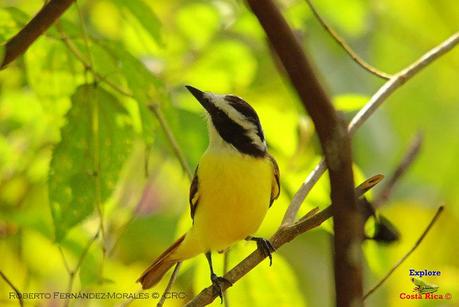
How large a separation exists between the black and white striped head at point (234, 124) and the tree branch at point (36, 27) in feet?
0.56

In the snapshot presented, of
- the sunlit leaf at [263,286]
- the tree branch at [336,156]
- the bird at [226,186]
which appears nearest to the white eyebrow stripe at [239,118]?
the bird at [226,186]

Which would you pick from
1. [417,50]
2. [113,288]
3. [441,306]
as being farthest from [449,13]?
[113,288]

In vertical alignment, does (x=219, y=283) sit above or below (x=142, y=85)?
below

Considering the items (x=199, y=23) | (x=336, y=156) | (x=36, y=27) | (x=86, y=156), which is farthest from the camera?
(x=199, y=23)

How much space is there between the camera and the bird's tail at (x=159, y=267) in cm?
70

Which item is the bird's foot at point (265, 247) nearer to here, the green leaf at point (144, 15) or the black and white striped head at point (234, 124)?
the black and white striped head at point (234, 124)

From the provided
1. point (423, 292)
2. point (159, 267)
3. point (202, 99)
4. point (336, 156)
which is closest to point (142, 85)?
point (202, 99)

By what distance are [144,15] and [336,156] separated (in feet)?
1.63

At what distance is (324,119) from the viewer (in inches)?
8.8

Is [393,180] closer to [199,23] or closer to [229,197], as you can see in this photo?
[229,197]

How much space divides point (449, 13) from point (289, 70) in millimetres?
906

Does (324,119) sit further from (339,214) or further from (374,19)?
(374,19)

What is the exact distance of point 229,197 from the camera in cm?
68

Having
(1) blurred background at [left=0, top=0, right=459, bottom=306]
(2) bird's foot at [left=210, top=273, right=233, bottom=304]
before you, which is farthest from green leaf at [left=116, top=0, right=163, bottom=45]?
(2) bird's foot at [left=210, top=273, right=233, bottom=304]
